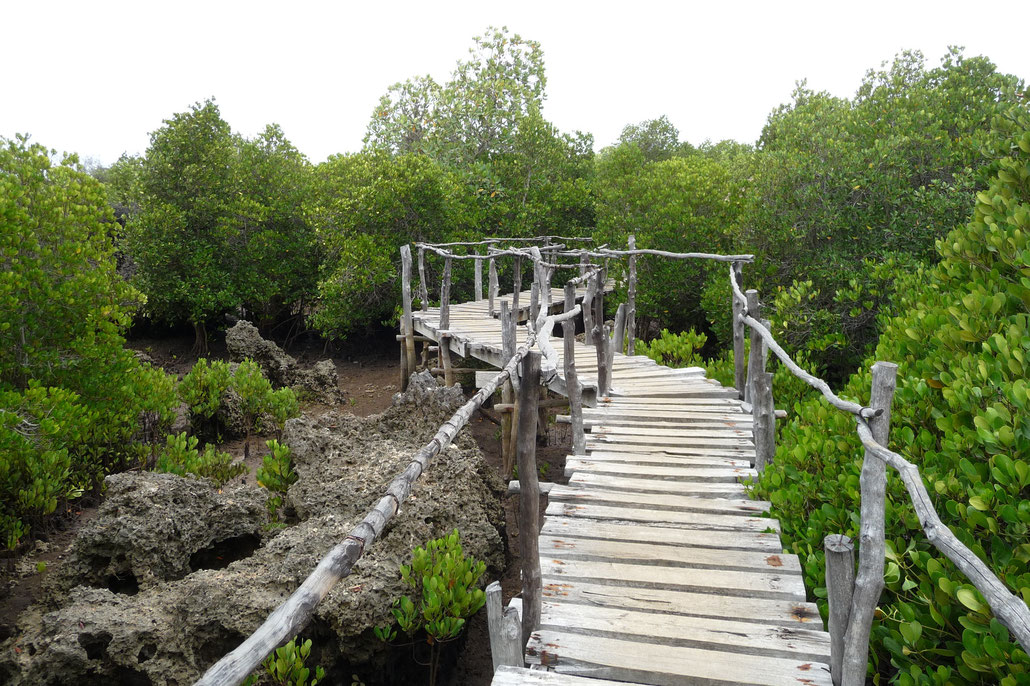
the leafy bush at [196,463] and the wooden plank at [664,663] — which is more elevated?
the wooden plank at [664,663]

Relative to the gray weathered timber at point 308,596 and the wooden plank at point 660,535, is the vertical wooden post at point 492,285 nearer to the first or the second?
the wooden plank at point 660,535

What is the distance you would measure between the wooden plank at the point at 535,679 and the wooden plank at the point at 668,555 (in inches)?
43.9

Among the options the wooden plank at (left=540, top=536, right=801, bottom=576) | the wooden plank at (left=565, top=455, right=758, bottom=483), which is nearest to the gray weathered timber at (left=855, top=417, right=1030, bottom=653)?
the wooden plank at (left=540, top=536, right=801, bottom=576)

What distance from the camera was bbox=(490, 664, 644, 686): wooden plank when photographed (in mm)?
2809

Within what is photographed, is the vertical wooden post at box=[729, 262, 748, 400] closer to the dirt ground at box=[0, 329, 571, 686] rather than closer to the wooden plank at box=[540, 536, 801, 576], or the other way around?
the dirt ground at box=[0, 329, 571, 686]

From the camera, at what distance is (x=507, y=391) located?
9.69m

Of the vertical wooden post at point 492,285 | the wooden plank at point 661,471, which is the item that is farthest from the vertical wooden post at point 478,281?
the wooden plank at point 661,471

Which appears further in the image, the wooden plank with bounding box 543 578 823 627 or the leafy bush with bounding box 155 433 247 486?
the leafy bush with bounding box 155 433 247 486

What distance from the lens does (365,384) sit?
16391mm

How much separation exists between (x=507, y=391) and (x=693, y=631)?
6532mm

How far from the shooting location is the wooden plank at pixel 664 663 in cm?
295

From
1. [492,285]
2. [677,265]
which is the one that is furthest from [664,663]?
[677,265]

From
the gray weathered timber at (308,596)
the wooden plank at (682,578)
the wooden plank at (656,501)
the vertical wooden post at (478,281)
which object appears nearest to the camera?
the gray weathered timber at (308,596)

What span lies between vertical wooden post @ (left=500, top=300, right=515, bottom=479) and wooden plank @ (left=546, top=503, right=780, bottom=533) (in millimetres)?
3235
